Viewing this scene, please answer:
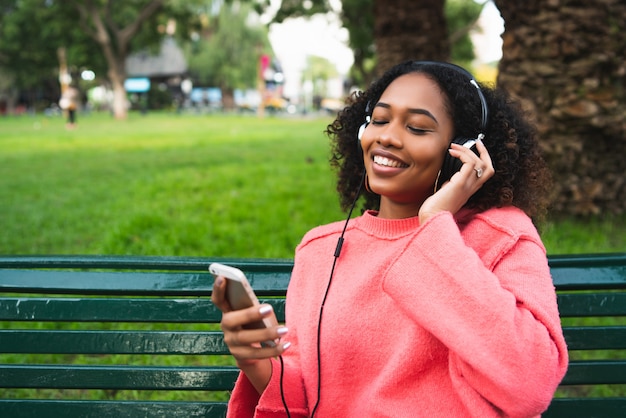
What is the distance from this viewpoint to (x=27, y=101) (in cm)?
6825

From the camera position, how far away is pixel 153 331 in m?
1.98

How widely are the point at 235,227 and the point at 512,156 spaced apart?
152 inches

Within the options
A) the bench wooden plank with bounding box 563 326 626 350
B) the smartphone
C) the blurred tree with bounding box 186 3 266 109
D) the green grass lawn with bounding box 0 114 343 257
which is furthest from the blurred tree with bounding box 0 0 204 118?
the smartphone

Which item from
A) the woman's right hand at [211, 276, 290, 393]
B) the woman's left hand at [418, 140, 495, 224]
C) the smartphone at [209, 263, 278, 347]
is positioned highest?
the woman's left hand at [418, 140, 495, 224]

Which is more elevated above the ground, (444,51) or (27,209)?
(444,51)

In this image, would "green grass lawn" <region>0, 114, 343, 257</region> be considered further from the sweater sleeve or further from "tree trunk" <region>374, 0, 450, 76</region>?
the sweater sleeve

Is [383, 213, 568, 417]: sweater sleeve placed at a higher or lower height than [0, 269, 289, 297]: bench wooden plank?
higher

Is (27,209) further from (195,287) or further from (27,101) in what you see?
(27,101)

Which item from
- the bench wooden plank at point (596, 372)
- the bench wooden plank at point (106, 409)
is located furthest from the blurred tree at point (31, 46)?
the bench wooden plank at point (596, 372)

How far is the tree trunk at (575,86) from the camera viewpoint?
4.69 meters

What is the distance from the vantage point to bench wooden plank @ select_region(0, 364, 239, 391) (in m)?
1.95

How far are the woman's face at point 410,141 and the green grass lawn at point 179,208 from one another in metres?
1.12

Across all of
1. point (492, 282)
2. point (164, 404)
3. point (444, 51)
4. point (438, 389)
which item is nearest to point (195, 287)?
point (164, 404)

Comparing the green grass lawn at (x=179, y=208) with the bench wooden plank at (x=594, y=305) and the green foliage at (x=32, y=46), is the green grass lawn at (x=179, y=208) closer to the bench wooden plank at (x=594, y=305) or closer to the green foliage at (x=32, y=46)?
the bench wooden plank at (x=594, y=305)
